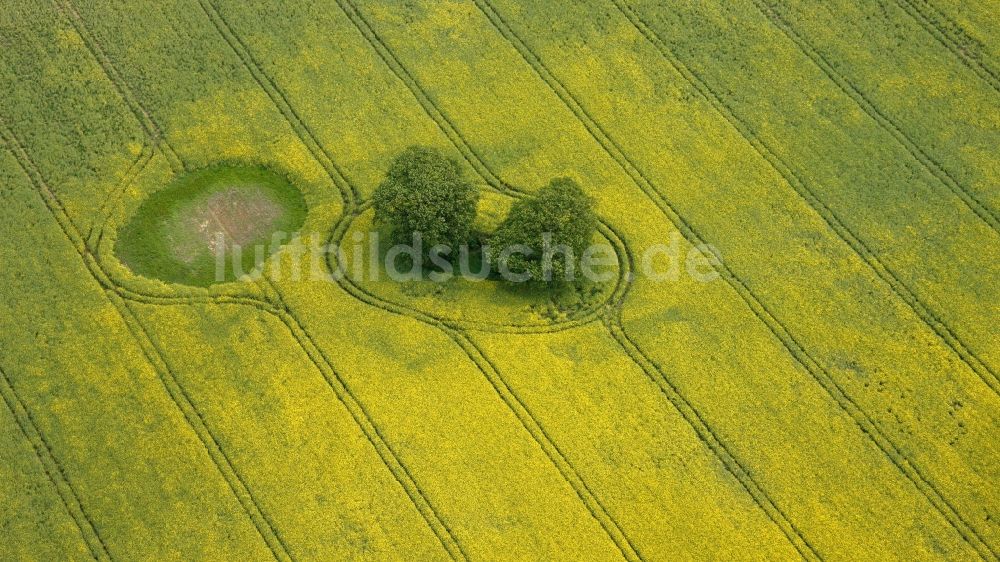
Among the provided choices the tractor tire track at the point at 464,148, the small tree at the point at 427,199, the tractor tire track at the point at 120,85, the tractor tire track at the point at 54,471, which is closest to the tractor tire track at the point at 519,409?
the small tree at the point at 427,199

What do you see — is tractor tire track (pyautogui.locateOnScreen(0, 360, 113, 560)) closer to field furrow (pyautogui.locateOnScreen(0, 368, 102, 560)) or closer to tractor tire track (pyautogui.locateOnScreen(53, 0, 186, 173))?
field furrow (pyautogui.locateOnScreen(0, 368, 102, 560))

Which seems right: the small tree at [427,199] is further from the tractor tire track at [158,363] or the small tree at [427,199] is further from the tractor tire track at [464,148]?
the tractor tire track at [158,363]

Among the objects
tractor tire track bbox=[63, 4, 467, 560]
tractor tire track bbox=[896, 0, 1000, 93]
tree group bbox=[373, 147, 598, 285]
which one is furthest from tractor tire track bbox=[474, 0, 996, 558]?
tractor tire track bbox=[896, 0, 1000, 93]

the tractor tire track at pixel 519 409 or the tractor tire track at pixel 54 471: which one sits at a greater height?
the tractor tire track at pixel 519 409

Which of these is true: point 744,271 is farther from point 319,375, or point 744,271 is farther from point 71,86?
point 71,86

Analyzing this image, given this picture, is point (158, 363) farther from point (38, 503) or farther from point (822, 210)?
point (822, 210)

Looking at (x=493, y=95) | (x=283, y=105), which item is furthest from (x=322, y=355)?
(x=493, y=95)
